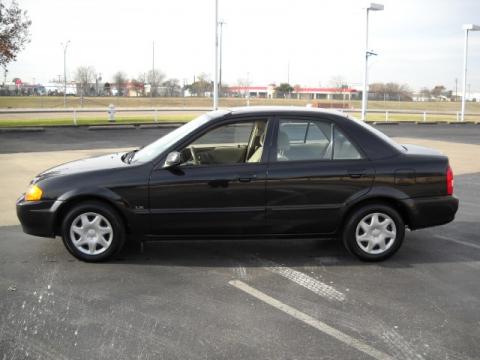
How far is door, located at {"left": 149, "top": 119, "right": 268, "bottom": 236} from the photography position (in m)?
5.19

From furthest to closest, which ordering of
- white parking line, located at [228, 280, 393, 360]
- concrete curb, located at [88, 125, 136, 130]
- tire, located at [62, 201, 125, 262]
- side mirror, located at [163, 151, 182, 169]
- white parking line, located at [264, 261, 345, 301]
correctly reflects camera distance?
concrete curb, located at [88, 125, 136, 130], tire, located at [62, 201, 125, 262], side mirror, located at [163, 151, 182, 169], white parking line, located at [264, 261, 345, 301], white parking line, located at [228, 280, 393, 360]

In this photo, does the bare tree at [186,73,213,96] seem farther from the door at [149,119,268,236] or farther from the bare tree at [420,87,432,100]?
the door at [149,119,268,236]

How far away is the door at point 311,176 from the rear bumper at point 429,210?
0.53 meters

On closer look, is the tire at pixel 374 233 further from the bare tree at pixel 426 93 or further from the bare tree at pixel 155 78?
the bare tree at pixel 426 93

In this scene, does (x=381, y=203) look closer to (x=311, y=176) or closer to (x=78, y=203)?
(x=311, y=176)

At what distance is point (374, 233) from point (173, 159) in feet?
6.99

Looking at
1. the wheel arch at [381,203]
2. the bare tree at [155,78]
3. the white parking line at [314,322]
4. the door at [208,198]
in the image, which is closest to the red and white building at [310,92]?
the bare tree at [155,78]

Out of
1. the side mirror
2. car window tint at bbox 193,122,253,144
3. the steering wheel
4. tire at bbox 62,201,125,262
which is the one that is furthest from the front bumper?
car window tint at bbox 193,122,253,144

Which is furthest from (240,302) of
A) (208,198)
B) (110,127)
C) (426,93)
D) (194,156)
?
(426,93)

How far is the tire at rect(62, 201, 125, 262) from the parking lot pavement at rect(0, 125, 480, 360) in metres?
0.13

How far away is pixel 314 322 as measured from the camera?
401 centimetres

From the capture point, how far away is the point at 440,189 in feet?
18.0

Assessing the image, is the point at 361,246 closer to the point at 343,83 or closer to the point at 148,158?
the point at 148,158

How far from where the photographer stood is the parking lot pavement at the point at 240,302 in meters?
3.60
